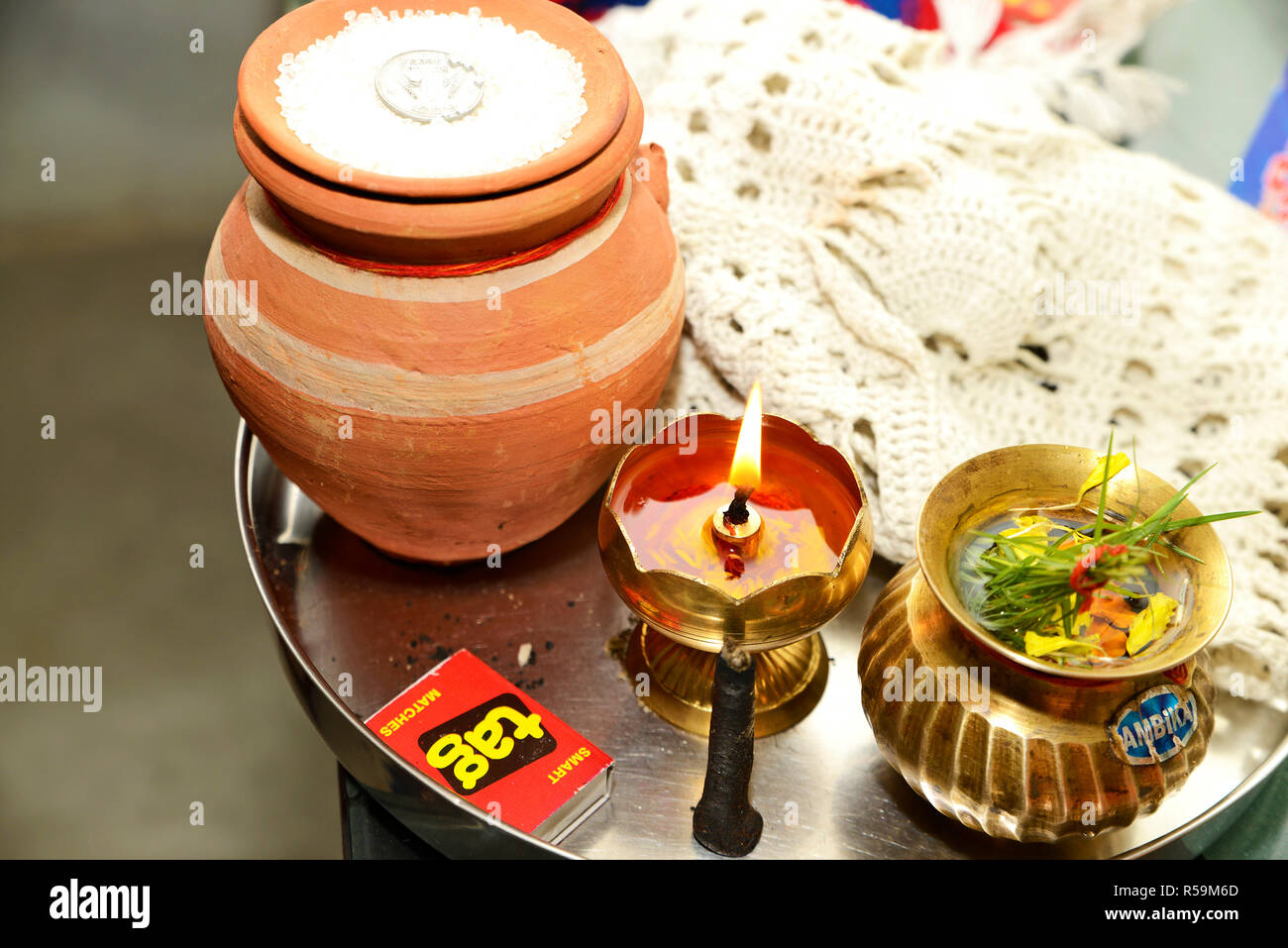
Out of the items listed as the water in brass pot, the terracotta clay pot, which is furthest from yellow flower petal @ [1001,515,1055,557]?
the terracotta clay pot

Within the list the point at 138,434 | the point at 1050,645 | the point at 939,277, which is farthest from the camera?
the point at 138,434

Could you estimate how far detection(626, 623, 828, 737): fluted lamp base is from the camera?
2.69ft

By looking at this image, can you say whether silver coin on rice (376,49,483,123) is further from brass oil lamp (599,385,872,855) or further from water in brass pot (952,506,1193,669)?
water in brass pot (952,506,1193,669)

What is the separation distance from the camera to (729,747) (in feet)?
2.25

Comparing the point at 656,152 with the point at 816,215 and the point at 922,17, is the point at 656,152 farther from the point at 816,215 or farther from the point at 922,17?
the point at 922,17

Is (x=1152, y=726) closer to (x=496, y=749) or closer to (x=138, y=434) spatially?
(x=496, y=749)

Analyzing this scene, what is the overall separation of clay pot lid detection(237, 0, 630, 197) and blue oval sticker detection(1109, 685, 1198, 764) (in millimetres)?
423

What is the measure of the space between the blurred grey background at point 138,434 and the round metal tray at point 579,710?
1.55 ft

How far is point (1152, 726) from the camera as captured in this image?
66 centimetres

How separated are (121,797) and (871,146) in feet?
3.17

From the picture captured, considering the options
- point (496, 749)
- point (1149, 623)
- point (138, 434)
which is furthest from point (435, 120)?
point (138, 434)

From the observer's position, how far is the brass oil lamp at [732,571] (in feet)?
2.29

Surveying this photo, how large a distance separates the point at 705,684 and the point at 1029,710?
23 centimetres

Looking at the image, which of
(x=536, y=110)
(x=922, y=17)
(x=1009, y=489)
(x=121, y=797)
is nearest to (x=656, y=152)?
(x=536, y=110)
